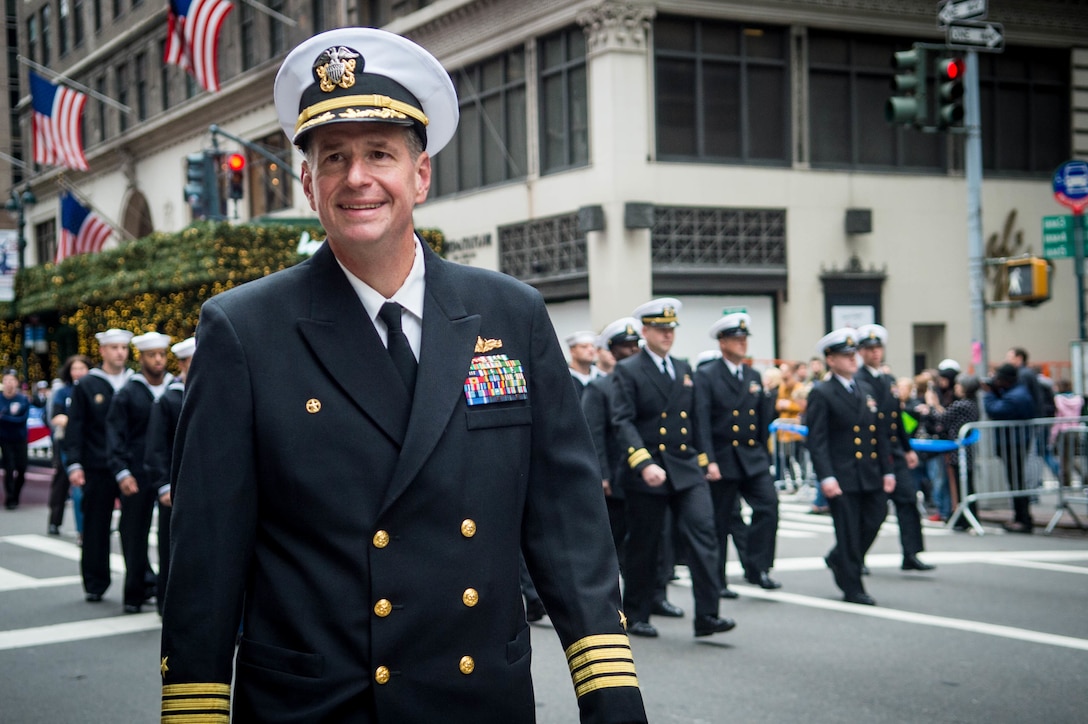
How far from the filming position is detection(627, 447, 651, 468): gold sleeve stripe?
9.24m

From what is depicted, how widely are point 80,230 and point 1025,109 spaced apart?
2524 centimetres

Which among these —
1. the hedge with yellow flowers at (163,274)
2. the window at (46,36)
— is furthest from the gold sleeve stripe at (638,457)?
the window at (46,36)

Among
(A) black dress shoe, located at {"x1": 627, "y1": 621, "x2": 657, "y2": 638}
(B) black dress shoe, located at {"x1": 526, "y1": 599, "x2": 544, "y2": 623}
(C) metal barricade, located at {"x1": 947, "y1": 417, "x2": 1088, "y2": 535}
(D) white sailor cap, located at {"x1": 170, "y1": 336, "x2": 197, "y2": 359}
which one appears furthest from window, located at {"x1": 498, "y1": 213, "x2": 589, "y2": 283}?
(A) black dress shoe, located at {"x1": 627, "y1": 621, "x2": 657, "y2": 638}

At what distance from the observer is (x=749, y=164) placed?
24984 mm

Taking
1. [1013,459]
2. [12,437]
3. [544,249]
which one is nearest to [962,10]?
[1013,459]

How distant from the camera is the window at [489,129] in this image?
26234mm

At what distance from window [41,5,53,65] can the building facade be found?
105 ft

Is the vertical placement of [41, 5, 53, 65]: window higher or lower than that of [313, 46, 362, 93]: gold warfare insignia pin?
higher

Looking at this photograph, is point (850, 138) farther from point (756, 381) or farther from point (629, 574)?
point (629, 574)

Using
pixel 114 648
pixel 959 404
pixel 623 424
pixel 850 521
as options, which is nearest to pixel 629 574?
pixel 623 424

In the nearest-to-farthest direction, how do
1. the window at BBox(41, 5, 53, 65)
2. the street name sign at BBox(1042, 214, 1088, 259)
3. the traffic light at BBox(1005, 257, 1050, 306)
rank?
the traffic light at BBox(1005, 257, 1050, 306)
the street name sign at BBox(1042, 214, 1088, 259)
the window at BBox(41, 5, 53, 65)

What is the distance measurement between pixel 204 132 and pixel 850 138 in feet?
73.5

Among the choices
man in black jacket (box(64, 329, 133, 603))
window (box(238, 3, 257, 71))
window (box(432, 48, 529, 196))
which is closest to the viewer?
man in black jacket (box(64, 329, 133, 603))

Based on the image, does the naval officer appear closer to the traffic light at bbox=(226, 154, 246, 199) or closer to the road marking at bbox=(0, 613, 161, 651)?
the road marking at bbox=(0, 613, 161, 651)
